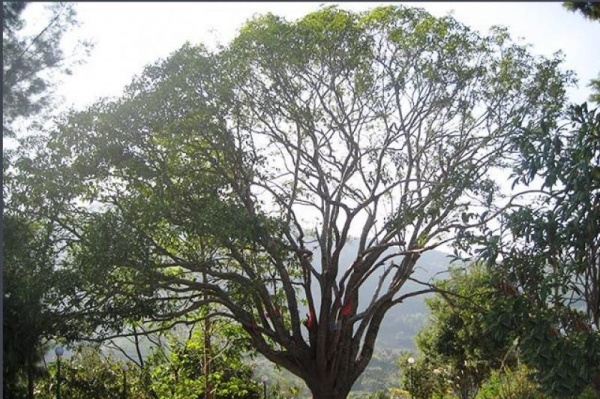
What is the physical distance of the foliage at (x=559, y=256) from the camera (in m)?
4.91

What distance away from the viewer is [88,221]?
23.7ft

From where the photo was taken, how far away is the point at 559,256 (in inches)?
Result: 207

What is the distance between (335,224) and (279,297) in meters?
1.22

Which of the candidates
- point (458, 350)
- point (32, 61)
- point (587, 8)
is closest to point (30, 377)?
point (32, 61)

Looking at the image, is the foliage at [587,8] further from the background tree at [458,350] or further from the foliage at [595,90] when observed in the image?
the background tree at [458,350]

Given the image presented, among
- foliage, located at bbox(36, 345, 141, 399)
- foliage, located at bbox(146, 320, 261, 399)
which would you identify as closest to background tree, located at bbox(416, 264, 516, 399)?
foliage, located at bbox(146, 320, 261, 399)

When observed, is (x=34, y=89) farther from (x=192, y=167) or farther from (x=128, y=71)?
(x=192, y=167)

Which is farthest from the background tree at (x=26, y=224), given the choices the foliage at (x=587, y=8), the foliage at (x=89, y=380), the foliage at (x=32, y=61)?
the foliage at (x=587, y=8)

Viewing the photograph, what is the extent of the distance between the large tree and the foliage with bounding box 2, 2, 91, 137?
1.40ft

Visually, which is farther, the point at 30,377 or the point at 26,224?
the point at 30,377

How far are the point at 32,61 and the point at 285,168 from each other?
3.27m

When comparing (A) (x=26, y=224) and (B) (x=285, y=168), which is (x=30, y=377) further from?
(B) (x=285, y=168)

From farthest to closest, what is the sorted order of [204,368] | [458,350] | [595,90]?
[458,350], [204,368], [595,90]

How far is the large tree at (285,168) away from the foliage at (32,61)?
1.40 feet
